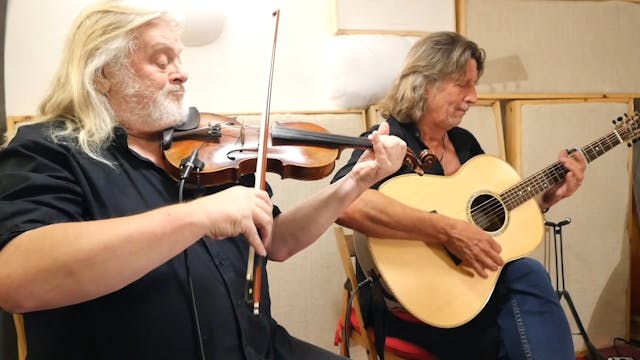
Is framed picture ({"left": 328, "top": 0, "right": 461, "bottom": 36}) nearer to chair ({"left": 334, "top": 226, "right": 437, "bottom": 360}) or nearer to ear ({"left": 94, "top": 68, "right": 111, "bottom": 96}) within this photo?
chair ({"left": 334, "top": 226, "right": 437, "bottom": 360})

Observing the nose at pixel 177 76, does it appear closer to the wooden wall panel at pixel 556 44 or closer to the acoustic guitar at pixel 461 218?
the acoustic guitar at pixel 461 218

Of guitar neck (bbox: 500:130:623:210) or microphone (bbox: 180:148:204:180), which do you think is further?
guitar neck (bbox: 500:130:623:210)

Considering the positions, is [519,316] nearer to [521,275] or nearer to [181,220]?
[521,275]

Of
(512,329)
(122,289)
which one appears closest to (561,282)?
(512,329)

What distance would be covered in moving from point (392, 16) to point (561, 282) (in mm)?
1515

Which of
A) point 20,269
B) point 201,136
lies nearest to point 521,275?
point 201,136

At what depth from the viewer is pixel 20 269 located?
26.7 inches

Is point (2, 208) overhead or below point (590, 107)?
overhead

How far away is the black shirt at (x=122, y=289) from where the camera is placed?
811 mm

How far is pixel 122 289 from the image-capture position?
0.85m

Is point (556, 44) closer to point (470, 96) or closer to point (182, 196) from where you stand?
point (470, 96)

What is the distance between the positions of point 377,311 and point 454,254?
0.97 feet

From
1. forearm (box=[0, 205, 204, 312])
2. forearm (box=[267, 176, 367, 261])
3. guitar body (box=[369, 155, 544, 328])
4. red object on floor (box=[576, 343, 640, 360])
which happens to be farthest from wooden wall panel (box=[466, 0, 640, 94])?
forearm (box=[0, 205, 204, 312])

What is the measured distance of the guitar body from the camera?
1.42m
